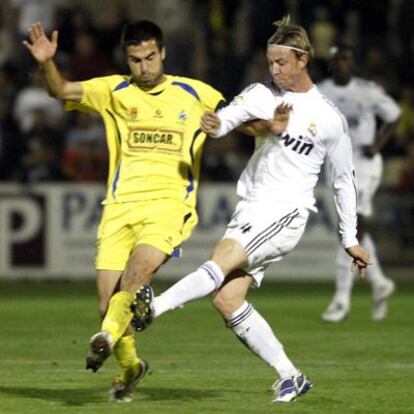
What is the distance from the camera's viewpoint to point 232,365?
11344 mm

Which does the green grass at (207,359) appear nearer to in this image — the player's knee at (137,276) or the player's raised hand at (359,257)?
the player's knee at (137,276)

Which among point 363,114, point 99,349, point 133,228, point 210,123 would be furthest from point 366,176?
point 99,349

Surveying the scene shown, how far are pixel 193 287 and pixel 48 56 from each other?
5.27ft

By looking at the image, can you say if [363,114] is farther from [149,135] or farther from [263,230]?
[263,230]

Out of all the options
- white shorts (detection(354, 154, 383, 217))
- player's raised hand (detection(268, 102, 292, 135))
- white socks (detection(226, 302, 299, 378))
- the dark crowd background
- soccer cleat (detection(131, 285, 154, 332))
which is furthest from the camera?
the dark crowd background

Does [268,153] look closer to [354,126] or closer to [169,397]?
[169,397]

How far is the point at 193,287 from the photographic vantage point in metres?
8.56

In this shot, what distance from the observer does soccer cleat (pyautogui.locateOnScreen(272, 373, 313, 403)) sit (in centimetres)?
904

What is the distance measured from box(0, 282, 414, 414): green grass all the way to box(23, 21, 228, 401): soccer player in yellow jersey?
568 mm

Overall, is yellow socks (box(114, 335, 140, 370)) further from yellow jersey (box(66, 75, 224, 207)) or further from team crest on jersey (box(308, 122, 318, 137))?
team crest on jersey (box(308, 122, 318, 137))

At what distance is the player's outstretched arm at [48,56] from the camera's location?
355 inches

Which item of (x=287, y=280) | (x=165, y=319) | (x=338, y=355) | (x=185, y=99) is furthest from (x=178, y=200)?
(x=287, y=280)

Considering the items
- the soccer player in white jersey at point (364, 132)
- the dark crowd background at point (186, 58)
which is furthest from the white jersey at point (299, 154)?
the dark crowd background at point (186, 58)

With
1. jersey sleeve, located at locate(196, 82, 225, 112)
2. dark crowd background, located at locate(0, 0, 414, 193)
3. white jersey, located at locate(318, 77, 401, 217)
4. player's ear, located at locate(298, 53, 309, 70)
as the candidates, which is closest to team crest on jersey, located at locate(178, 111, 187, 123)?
jersey sleeve, located at locate(196, 82, 225, 112)
